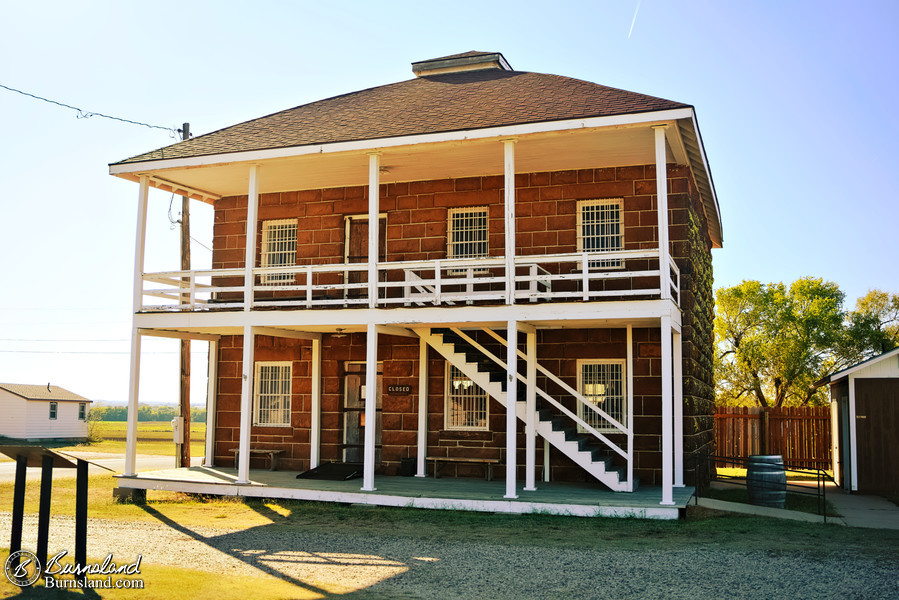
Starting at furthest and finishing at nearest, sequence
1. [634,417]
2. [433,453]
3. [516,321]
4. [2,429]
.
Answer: [2,429], [433,453], [634,417], [516,321]

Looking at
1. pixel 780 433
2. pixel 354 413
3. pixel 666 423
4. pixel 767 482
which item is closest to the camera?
pixel 666 423

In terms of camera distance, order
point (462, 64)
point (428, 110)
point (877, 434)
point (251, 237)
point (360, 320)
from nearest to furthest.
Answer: point (360, 320) < point (251, 237) < point (428, 110) < point (877, 434) < point (462, 64)

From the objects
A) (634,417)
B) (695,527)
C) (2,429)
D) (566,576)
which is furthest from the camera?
(2,429)

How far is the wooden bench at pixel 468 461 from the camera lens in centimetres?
1706

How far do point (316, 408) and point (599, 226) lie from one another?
7328 millimetres

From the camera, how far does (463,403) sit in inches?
704

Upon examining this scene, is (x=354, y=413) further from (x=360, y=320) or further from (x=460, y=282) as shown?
(x=460, y=282)

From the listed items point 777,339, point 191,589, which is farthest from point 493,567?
point 777,339

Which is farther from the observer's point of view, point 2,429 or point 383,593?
point 2,429

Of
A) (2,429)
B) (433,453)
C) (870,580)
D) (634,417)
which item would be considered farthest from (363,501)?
(2,429)

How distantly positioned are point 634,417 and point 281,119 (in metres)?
9.73

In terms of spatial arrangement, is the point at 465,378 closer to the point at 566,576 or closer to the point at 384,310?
the point at 384,310

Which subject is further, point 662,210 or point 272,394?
point 272,394

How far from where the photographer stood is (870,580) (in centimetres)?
911
